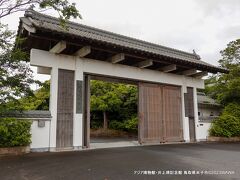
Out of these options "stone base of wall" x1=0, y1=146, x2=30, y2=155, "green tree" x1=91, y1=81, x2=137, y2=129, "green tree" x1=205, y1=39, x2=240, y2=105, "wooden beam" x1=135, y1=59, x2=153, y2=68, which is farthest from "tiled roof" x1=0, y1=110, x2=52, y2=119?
"green tree" x1=205, y1=39, x2=240, y2=105

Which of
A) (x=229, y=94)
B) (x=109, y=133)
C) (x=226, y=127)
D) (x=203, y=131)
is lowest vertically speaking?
(x=109, y=133)

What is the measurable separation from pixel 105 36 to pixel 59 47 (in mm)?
3314

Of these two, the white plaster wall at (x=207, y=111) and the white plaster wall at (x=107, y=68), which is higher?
the white plaster wall at (x=107, y=68)

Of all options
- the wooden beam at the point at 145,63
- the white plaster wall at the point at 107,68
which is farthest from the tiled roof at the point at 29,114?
the wooden beam at the point at 145,63

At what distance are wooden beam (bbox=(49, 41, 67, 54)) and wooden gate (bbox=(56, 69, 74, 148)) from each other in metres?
0.62

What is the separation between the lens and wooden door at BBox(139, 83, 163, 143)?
927cm

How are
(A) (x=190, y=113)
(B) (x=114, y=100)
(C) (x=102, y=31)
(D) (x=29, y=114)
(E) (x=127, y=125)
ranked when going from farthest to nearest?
(E) (x=127, y=125)
(B) (x=114, y=100)
(A) (x=190, y=113)
(C) (x=102, y=31)
(D) (x=29, y=114)

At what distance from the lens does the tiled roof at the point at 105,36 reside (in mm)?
7367

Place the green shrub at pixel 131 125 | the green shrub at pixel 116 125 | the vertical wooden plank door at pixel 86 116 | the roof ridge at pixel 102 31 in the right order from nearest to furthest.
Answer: the roof ridge at pixel 102 31, the vertical wooden plank door at pixel 86 116, the green shrub at pixel 131 125, the green shrub at pixel 116 125

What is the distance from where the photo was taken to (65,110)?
24.4 feet

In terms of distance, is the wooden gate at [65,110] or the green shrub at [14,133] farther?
the wooden gate at [65,110]

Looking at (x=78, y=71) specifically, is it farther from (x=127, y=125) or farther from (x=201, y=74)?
(x=127, y=125)

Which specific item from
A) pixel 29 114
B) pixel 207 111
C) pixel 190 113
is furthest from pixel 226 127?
pixel 29 114

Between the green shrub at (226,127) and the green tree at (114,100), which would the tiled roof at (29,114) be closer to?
the green shrub at (226,127)
